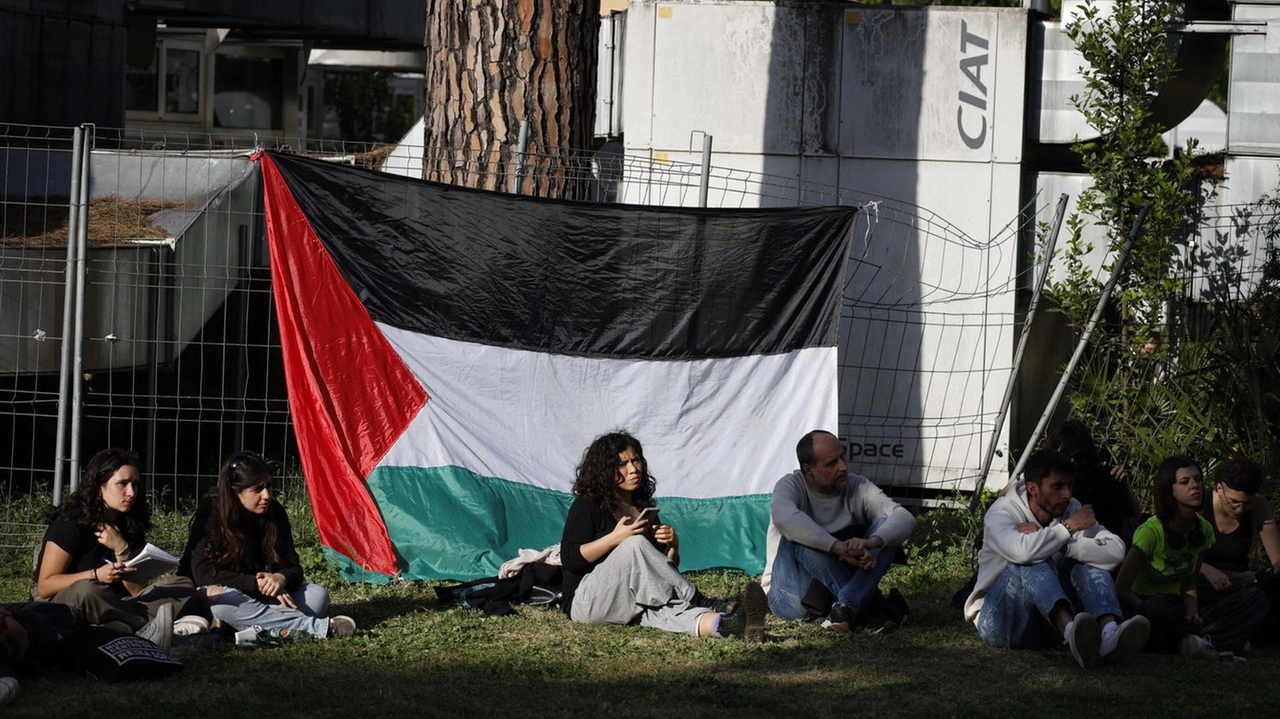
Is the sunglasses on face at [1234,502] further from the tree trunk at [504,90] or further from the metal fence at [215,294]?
the tree trunk at [504,90]

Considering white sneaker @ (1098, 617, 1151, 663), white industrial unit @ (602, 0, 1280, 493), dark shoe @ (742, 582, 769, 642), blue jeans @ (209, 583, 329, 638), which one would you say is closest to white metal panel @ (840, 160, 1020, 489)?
white industrial unit @ (602, 0, 1280, 493)

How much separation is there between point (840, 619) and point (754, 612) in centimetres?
51

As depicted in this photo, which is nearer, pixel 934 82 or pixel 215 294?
pixel 215 294

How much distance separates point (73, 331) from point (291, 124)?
13.9m

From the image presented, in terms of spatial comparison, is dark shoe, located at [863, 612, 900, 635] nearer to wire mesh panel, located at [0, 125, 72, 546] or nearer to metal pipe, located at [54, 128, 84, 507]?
metal pipe, located at [54, 128, 84, 507]

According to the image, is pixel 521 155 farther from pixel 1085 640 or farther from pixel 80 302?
pixel 1085 640

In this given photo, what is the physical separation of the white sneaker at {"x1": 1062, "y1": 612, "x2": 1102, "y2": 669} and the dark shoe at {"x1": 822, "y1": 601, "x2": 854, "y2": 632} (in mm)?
1003

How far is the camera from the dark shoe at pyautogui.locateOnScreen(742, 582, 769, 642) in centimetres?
609

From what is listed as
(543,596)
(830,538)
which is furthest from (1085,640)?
(543,596)

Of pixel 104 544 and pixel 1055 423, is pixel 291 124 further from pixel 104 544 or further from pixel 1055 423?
pixel 104 544

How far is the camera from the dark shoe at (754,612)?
20.0ft

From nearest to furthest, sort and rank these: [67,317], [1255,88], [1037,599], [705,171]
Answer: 1. [1037,599]
2. [67,317]
3. [705,171]
4. [1255,88]

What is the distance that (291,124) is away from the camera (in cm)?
2081

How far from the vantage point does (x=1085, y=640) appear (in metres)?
5.69
